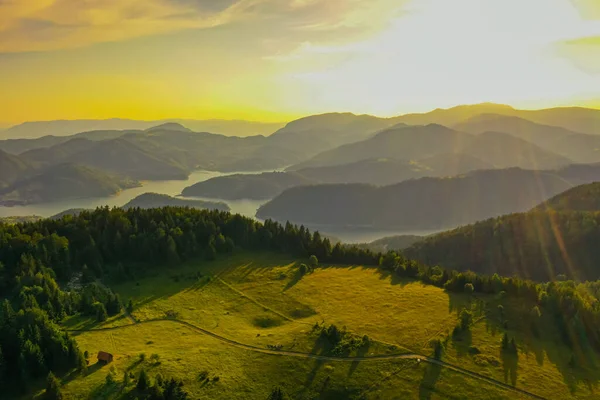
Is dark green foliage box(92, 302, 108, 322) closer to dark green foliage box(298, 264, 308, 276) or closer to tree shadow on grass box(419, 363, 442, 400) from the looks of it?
dark green foliage box(298, 264, 308, 276)

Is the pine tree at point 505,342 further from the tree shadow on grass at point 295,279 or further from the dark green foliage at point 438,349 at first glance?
the tree shadow on grass at point 295,279

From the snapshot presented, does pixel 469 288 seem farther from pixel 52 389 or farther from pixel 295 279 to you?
pixel 52 389

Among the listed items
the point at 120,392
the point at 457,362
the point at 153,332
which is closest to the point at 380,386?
the point at 457,362

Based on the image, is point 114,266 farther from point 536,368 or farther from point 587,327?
point 587,327

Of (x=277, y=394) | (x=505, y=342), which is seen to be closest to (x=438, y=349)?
(x=505, y=342)

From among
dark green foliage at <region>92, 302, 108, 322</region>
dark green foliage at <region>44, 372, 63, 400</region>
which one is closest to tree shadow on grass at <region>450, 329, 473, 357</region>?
dark green foliage at <region>44, 372, 63, 400</region>

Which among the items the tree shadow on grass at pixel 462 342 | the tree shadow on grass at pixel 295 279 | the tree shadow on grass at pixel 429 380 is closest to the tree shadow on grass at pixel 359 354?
the tree shadow on grass at pixel 429 380
